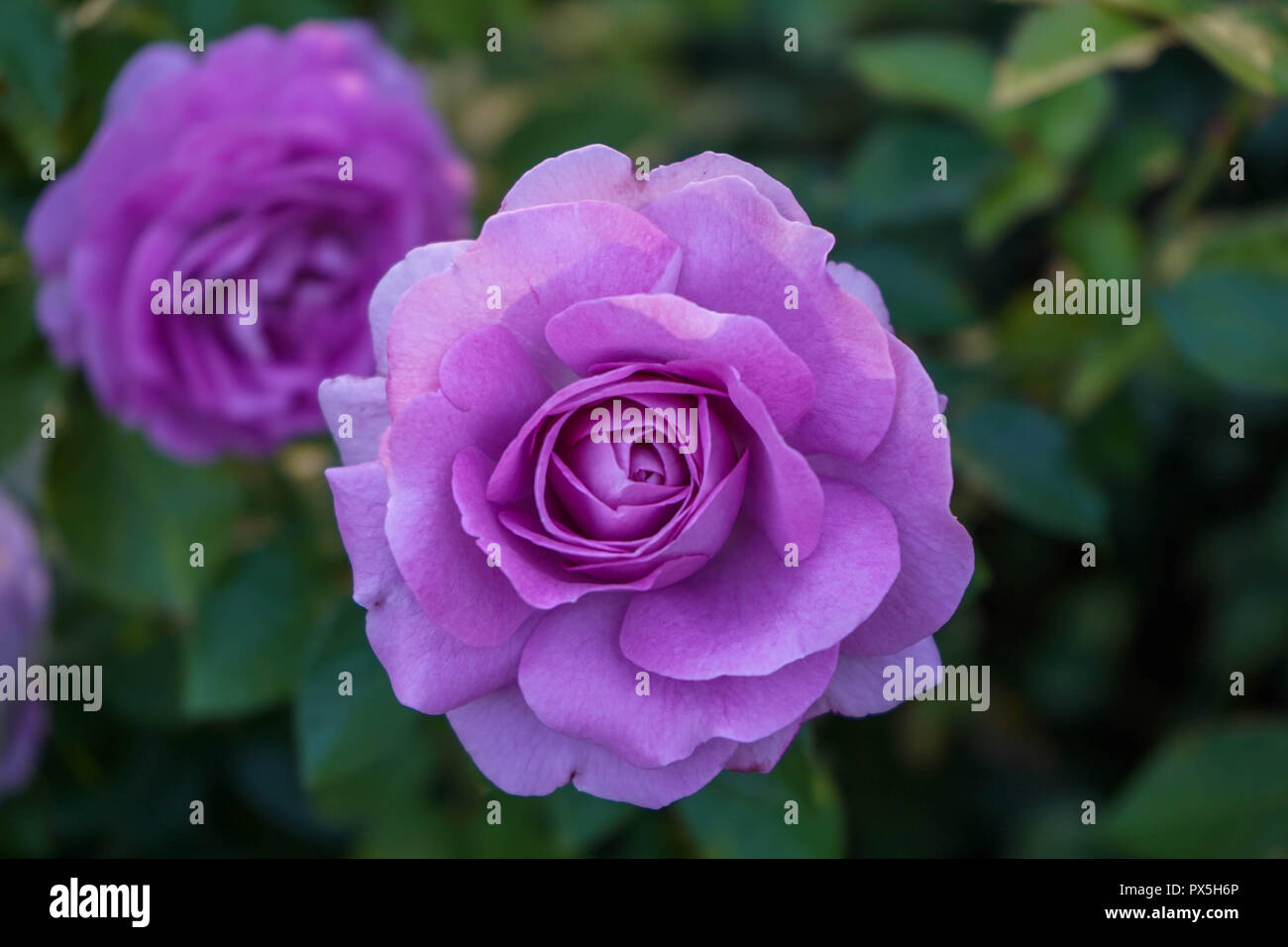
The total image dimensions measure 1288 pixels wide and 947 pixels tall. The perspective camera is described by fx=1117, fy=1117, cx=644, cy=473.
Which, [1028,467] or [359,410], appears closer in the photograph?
[359,410]

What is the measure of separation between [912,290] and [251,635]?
3.12 ft

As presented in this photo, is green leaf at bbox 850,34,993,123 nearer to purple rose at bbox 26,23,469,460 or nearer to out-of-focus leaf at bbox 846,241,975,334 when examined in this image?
out-of-focus leaf at bbox 846,241,975,334

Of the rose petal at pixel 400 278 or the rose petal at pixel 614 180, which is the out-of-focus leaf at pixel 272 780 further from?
the rose petal at pixel 614 180

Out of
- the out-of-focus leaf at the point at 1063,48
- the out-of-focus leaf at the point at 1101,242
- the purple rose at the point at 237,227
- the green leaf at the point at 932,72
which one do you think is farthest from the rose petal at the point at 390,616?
the out-of-focus leaf at the point at 1101,242

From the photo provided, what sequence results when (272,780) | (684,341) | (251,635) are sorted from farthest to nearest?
1. (272,780)
2. (251,635)
3. (684,341)

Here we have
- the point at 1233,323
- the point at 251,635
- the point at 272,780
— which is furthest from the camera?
the point at 272,780

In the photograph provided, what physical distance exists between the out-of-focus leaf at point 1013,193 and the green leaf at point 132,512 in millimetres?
1075

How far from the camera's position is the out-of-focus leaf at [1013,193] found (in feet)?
4.67

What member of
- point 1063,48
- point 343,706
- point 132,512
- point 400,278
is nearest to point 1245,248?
point 1063,48

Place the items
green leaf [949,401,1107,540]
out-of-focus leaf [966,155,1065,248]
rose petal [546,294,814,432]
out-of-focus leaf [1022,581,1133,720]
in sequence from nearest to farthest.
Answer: rose petal [546,294,814,432]
green leaf [949,401,1107,540]
out-of-focus leaf [966,155,1065,248]
out-of-focus leaf [1022,581,1133,720]

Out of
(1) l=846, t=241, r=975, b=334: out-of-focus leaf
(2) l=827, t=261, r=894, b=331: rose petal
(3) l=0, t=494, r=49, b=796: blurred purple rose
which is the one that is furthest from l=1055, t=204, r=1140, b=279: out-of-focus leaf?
(3) l=0, t=494, r=49, b=796: blurred purple rose

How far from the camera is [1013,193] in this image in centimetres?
143

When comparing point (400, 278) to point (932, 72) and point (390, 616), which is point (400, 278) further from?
point (932, 72)

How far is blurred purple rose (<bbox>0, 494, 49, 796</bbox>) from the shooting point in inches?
60.7
